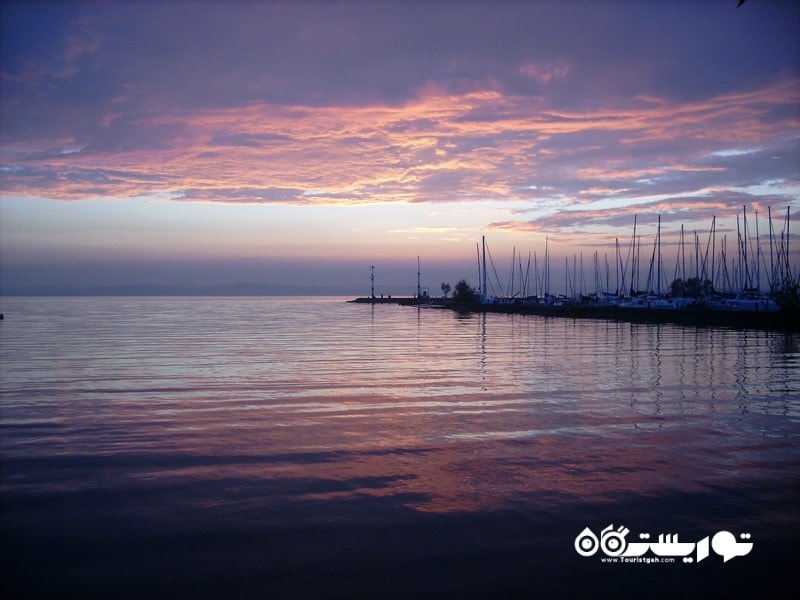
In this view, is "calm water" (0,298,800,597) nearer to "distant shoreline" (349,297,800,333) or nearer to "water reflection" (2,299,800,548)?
"water reflection" (2,299,800,548)

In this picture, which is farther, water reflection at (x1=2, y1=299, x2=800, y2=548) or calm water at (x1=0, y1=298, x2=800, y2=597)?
water reflection at (x1=2, y1=299, x2=800, y2=548)

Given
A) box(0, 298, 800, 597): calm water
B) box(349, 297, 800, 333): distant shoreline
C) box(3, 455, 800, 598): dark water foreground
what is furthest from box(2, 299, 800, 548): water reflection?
box(349, 297, 800, 333): distant shoreline

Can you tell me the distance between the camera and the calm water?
6820mm

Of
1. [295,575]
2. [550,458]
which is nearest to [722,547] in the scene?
[550,458]

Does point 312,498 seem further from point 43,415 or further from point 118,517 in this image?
point 43,415

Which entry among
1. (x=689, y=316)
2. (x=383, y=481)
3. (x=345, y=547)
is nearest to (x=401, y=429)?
(x=383, y=481)

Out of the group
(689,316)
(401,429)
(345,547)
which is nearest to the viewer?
(345,547)

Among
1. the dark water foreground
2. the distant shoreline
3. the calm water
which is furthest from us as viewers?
the distant shoreline

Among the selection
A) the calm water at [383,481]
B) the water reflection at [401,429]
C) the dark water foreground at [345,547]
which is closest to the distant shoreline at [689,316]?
the water reflection at [401,429]

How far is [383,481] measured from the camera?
385 inches

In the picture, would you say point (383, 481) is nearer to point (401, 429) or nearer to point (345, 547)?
point (345, 547)

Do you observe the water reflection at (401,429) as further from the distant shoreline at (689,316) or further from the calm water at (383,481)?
the distant shoreline at (689,316)

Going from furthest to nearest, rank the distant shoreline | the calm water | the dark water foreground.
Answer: the distant shoreline → the calm water → the dark water foreground

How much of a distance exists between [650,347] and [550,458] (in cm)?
2493
